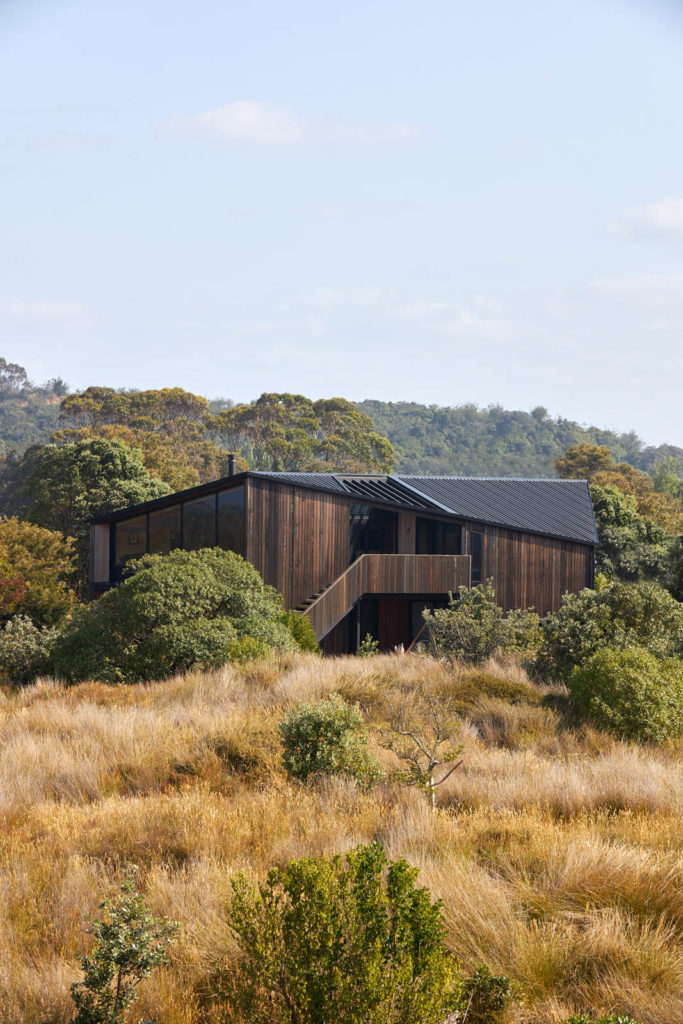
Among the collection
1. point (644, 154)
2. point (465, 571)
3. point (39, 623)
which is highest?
point (644, 154)

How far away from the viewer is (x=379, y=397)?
138 metres

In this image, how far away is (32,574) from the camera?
80.5 feet

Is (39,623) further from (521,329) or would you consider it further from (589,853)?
(521,329)

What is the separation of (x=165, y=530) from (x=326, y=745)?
18635 mm

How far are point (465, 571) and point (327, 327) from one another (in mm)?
23776

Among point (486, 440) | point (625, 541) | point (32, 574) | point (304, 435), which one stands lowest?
point (32, 574)

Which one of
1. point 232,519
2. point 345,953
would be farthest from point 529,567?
point 345,953

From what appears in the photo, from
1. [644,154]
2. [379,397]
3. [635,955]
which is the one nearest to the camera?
[635,955]

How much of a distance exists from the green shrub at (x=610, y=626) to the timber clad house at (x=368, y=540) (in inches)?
326

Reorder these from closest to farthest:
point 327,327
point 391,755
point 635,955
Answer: point 635,955 < point 391,755 < point 327,327

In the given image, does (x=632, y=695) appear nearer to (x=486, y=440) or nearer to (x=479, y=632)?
(x=479, y=632)

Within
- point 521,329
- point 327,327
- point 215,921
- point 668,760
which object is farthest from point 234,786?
point 521,329

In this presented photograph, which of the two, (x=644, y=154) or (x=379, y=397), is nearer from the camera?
(x=644, y=154)

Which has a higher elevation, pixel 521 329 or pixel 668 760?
pixel 521 329
